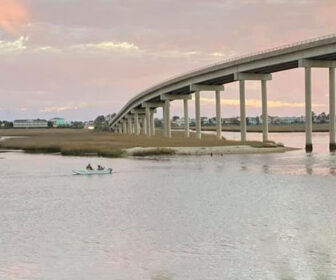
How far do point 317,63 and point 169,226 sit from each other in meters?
68.6

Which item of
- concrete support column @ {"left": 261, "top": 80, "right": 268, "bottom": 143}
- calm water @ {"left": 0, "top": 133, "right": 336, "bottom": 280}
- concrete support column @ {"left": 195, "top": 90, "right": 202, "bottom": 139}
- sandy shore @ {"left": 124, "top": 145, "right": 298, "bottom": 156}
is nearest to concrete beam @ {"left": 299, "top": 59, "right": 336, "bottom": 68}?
sandy shore @ {"left": 124, "top": 145, "right": 298, "bottom": 156}

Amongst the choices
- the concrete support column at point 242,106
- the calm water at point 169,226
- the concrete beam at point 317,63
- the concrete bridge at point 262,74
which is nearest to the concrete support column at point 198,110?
the concrete bridge at point 262,74

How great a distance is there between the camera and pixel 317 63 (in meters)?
94.4

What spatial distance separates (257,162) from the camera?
7406 centimetres

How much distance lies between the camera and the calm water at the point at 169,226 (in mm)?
22969

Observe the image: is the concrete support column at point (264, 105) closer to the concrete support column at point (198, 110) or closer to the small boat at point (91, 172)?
the concrete support column at point (198, 110)

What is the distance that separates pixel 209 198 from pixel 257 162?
32.7m

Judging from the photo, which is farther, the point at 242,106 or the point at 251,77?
the point at 242,106

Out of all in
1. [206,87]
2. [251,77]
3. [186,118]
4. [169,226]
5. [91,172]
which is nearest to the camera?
[169,226]

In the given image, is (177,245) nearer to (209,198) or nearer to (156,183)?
(209,198)

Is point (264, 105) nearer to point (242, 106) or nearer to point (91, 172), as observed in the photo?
point (242, 106)

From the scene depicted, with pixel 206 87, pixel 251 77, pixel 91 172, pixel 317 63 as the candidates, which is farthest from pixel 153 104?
pixel 91 172

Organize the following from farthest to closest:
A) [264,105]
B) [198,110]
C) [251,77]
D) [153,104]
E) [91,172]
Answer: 1. [153,104]
2. [198,110]
3. [264,105]
4. [251,77]
5. [91,172]

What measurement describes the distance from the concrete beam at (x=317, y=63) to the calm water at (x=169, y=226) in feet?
118
